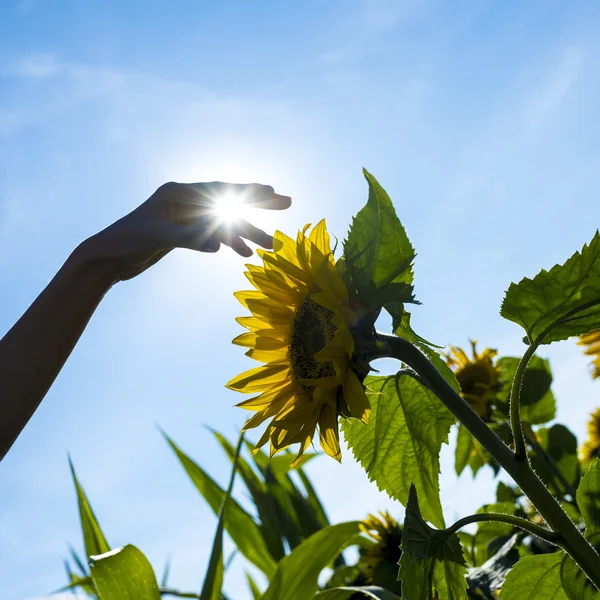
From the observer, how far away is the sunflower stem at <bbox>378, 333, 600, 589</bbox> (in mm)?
475

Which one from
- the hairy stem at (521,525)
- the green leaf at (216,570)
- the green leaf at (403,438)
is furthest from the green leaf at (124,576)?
the hairy stem at (521,525)

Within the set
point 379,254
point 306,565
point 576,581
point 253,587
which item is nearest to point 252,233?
point 379,254

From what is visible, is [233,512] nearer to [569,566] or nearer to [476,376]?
[476,376]

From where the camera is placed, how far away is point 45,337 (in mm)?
770

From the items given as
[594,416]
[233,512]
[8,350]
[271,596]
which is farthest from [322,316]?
[594,416]

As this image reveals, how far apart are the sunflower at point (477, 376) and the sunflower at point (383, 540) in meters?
0.27

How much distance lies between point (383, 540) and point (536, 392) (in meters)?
0.40

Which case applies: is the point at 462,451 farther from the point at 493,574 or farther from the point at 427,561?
the point at 427,561

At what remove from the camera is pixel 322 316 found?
614 millimetres

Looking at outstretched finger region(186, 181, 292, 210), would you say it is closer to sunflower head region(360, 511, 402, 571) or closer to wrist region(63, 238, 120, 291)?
wrist region(63, 238, 120, 291)

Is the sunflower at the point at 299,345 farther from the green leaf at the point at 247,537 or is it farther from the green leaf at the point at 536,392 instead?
the green leaf at the point at 247,537

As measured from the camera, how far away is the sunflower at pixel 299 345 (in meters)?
0.53

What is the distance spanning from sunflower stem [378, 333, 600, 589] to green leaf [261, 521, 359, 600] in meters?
0.56

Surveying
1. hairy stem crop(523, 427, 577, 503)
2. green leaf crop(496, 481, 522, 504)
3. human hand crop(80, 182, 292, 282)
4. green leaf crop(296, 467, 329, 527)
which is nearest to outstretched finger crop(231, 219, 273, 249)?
human hand crop(80, 182, 292, 282)
